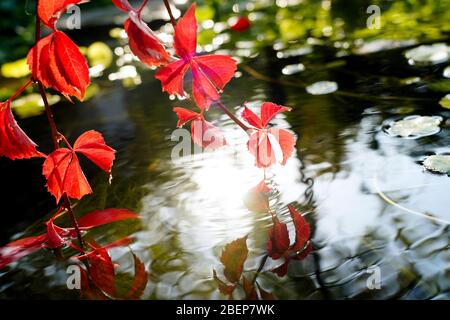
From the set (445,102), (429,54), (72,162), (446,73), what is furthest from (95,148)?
(429,54)

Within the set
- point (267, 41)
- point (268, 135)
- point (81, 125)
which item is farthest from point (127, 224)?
point (267, 41)

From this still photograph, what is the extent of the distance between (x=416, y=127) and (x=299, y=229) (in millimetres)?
412

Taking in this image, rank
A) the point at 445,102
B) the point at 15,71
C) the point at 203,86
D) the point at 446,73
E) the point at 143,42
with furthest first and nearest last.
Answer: the point at 15,71 < the point at 446,73 < the point at 445,102 < the point at 203,86 < the point at 143,42

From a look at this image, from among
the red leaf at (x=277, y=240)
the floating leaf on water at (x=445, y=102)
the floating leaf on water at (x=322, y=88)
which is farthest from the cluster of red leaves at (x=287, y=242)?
the floating leaf on water at (x=322, y=88)

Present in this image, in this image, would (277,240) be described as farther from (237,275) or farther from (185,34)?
(185,34)

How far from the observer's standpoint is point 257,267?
74 centimetres

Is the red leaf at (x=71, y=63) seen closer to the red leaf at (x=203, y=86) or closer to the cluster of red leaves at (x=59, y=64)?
the cluster of red leaves at (x=59, y=64)

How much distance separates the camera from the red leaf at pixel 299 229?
769mm

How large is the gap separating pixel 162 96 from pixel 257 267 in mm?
1046

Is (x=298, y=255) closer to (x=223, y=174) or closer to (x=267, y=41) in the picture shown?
(x=223, y=174)

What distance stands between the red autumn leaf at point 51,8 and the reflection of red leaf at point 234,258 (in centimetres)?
38

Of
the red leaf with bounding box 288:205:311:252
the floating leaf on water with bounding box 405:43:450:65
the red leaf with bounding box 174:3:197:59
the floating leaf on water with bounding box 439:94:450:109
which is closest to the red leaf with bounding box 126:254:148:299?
the red leaf with bounding box 288:205:311:252

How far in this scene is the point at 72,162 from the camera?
0.76m

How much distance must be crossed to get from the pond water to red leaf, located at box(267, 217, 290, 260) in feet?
0.04
